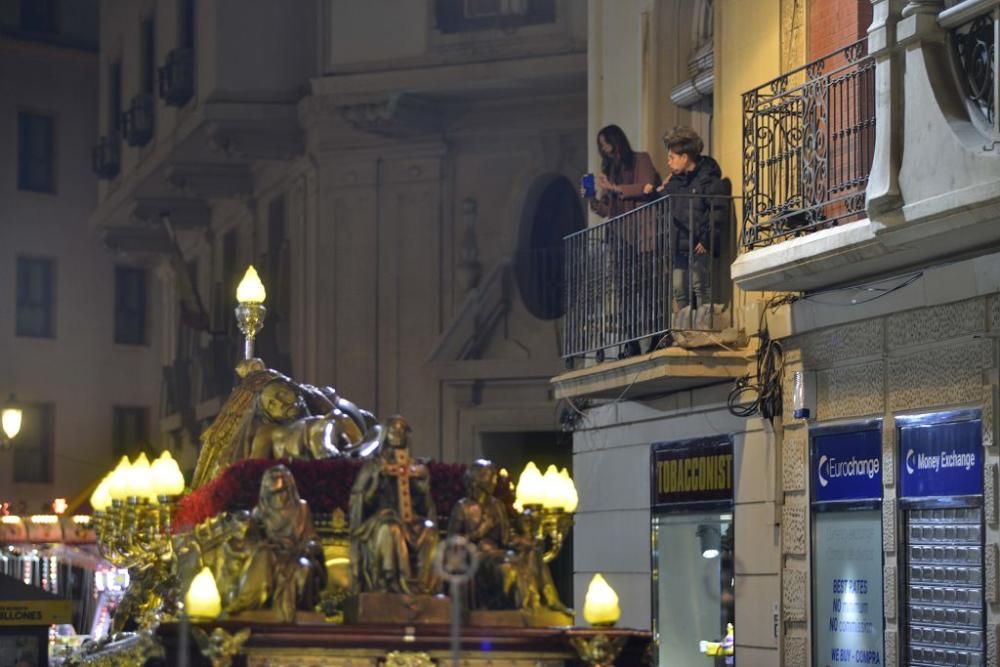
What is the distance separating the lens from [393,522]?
9.99m

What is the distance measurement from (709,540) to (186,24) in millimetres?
16287

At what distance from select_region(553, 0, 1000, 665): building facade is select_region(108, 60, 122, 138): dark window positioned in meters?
18.7

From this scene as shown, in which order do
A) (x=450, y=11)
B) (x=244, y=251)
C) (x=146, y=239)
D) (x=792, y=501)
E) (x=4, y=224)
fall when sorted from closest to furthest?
(x=792, y=501)
(x=450, y=11)
(x=244, y=251)
(x=146, y=239)
(x=4, y=224)

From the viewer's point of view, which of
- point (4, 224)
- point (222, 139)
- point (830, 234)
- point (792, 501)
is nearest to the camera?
point (830, 234)

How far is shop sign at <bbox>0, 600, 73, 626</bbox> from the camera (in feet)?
55.9

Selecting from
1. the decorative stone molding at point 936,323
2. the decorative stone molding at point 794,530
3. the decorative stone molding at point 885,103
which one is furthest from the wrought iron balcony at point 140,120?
the decorative stone molding at point 885,103

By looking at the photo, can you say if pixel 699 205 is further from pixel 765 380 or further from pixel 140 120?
pixel 140 120

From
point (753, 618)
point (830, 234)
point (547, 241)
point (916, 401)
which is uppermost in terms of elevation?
point (547, 241)

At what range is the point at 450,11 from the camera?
1062 inches

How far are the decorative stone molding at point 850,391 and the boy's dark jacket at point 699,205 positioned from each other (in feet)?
6.42

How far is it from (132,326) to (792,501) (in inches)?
1237

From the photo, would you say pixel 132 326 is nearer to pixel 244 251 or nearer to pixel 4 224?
pixel 4 224

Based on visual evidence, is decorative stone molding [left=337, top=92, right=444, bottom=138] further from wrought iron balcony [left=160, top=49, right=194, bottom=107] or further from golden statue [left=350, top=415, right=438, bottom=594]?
golden statue [left=350, top=415, right=438, bottom=594]

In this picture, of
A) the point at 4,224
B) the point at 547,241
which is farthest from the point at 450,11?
the point at 4,224
